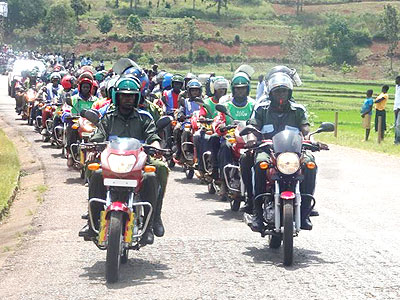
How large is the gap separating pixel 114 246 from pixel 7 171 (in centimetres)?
926

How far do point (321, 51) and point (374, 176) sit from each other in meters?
91.2

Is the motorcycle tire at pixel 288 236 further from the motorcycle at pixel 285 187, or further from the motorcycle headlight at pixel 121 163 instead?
the motorcycle headlight at pixel 121 163

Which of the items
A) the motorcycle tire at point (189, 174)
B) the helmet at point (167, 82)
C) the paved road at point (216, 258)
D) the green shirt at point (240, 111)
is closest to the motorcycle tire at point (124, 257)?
the paved road at point (216, 258)

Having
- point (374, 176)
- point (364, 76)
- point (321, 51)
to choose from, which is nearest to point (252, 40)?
point (321, 51)

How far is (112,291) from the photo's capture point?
26.6 feet

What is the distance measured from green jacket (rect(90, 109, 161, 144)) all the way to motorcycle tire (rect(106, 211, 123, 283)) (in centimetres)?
142

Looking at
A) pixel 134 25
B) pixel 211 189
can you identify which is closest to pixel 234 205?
pixel 211 189

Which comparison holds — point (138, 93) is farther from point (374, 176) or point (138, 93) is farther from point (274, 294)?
point (374, 176)

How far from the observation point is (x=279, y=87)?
10.3 metres

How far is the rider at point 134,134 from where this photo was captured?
890cm

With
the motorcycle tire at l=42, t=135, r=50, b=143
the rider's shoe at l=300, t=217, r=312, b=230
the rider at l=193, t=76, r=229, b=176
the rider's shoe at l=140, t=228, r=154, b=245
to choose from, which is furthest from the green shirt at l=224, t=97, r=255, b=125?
the motorcycle tire at l=42, t=135, r=50, b=143

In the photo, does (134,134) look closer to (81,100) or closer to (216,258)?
(216,258)

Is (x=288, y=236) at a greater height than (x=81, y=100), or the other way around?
(x=81, y=100)

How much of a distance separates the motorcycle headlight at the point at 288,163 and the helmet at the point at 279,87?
1.28 m
